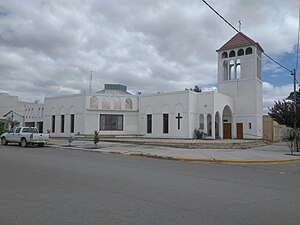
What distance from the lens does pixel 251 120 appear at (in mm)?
41500

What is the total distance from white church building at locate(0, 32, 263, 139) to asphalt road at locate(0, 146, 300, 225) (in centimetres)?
2643

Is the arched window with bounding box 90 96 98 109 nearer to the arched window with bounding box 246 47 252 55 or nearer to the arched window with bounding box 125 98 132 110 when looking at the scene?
the arched window with bounding box 125 98 132 110

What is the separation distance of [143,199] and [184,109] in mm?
30358

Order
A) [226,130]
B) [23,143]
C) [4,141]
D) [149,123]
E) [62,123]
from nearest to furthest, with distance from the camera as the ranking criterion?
[23,143], [4,141], [149,123], [226,130], [62,123]

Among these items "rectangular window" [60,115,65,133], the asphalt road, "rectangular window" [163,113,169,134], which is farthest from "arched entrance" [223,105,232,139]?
the asphalt road

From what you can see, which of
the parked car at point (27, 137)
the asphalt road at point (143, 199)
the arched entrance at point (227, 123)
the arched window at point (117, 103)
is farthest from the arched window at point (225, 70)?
the asphalt road at point (143, 199)

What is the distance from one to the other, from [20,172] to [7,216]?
5.94m

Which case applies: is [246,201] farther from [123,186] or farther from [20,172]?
[20,172]

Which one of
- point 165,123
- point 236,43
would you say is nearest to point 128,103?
point 165,123

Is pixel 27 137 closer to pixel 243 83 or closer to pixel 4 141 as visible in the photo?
pixel 4 141

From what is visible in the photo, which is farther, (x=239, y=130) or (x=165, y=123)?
(x=239, y=130)

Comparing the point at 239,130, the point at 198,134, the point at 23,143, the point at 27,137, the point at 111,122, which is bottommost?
the point at 23,143

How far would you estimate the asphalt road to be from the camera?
5.93 meters

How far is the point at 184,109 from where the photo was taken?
37500 millimetres
